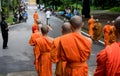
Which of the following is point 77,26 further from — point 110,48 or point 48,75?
point 48,75

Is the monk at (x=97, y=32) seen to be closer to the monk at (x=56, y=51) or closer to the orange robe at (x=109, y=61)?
the monk at (x=56, y=51)

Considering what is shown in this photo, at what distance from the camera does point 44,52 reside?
11.1m

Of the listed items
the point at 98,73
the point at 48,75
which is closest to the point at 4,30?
the point at 48,75

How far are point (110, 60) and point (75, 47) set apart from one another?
252 centimetres

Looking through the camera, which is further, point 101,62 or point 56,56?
point 56,56

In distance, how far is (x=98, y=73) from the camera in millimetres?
5402

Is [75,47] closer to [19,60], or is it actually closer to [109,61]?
[109,61]

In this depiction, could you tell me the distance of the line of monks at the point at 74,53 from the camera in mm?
5273

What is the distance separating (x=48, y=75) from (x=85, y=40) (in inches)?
148

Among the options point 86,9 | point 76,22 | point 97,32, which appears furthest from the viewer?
point 86,9

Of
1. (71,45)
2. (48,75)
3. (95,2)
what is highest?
(71,45)

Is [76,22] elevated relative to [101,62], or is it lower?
elevated

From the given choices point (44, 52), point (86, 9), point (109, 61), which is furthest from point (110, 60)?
point (86, 9)

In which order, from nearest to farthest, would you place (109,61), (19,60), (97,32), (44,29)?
(109,61) → (44,29) → (19,60) → (97,32)
